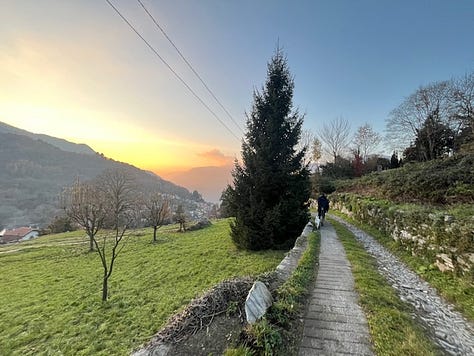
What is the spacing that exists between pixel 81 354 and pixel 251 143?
28.5ft

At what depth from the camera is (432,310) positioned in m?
4.08

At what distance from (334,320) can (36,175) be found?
11241cm

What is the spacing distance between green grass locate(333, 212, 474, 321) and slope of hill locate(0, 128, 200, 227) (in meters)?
54.8

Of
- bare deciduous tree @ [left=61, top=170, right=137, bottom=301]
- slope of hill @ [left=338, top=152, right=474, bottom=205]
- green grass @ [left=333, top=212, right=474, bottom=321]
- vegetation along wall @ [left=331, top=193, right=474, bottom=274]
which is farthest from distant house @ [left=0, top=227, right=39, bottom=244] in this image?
slope of hill @ [left=338, top=152, right=474, bottom=205]

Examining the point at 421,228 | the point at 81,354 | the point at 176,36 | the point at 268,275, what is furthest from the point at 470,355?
the point at 176,36

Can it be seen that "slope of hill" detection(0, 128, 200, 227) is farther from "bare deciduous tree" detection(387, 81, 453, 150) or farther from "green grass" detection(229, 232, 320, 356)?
"green grass" detection(229, 232, 320, 356)

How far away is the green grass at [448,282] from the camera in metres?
4.23

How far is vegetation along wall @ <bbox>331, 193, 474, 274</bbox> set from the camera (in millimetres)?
4891

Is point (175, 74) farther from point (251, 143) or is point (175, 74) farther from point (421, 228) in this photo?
point (421, 228)

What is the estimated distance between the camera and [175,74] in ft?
22.5

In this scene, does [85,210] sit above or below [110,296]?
above

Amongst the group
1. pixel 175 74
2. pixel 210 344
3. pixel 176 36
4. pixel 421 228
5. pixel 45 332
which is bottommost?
pixel 45 332

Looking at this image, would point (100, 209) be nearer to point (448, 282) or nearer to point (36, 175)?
point (448, 282)

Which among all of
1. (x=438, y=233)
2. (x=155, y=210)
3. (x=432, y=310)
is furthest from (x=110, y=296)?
(x=155, y=210)
